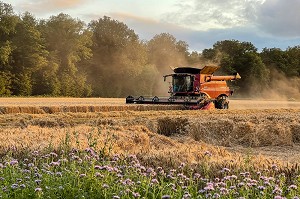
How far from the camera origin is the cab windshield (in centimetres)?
3102

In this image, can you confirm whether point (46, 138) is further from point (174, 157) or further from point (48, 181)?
point (48, 181)

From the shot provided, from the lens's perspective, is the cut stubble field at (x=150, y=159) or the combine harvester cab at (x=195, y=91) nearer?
the cut stubble field at (x=150, y=159)

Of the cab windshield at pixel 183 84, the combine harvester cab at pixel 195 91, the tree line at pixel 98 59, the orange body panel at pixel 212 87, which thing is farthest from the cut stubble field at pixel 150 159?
the tree line at pixel 98 59

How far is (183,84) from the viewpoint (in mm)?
31031

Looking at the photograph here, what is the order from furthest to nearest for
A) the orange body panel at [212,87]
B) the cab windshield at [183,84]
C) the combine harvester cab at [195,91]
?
the orange body panel at [212,87]
the cab windshield at [183,84]
the combine harvester cab at [195,91]

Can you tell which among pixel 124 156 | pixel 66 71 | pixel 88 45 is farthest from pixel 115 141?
pixel 88 45

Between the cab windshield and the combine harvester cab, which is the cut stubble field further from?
the cab windshield

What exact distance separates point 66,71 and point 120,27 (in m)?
13.3

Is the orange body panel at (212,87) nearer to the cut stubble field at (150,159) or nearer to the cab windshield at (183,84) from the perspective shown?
the cab windshield at (183,84)

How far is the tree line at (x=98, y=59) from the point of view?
2146 inches

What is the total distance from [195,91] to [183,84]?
0.84m

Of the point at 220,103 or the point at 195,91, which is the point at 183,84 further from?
the point at 220,103

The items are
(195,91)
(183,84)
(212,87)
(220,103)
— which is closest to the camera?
(195,91)

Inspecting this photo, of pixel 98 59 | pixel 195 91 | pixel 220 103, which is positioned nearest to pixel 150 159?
pixel 195 91
